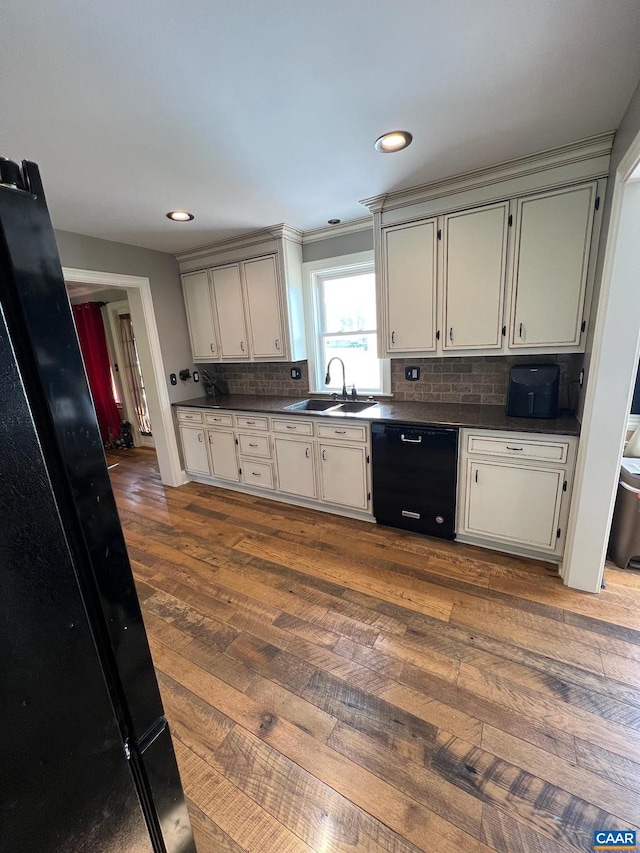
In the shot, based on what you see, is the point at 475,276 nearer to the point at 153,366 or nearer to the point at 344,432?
the point at 344,432

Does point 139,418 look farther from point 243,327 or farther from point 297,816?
point 297,816

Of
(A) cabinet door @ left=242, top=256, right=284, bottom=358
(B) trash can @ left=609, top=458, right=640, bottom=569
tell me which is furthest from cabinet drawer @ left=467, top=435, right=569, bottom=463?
(A) cabinet door @ left=242, top=256, right=284, bottom=358

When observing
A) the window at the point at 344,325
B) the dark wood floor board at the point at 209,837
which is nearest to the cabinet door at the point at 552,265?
the window at the point at 344,325

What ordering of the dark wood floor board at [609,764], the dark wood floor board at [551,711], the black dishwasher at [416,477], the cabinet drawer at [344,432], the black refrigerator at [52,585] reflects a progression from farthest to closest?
the cabinet drawer at [344,432], the black dishwasher at [416,477], the dark wood floor board at [551,711], the dark wood floor board at [609,764], the black refrigerator at [52,585]

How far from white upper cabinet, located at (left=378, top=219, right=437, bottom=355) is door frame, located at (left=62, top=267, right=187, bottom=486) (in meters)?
2.27

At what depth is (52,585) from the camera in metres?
0.48

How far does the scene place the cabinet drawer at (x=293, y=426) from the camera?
117 inches

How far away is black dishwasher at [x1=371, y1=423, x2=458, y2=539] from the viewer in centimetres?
241

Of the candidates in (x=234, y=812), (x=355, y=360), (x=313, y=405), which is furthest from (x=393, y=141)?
(x=234, y=812)

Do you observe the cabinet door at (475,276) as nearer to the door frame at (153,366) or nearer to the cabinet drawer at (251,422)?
the cabinet drawer at (251,422)

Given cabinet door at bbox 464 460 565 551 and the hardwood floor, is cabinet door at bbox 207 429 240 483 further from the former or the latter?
cabinet door at bbox 464 460 565 551

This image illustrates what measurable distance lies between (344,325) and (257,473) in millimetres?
1646

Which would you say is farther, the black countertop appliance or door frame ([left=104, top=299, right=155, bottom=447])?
door frame ([left=104, top=299, right=155, bottom=447])

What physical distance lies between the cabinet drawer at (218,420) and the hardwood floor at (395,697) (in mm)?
1328
